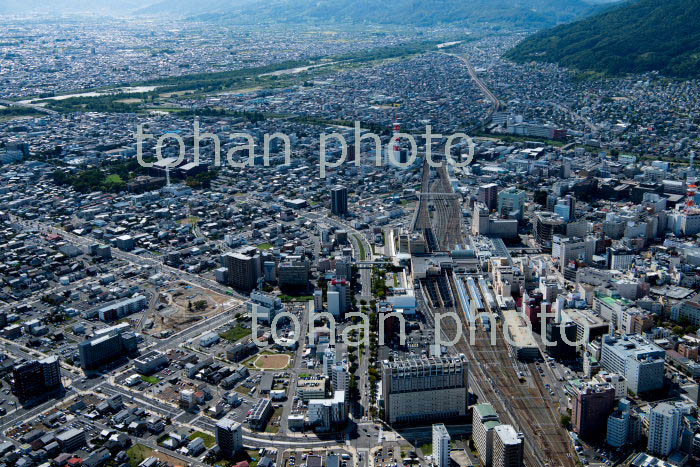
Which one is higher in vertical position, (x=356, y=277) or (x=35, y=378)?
(x=356, y=277)

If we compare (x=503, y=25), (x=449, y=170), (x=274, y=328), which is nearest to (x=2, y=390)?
(x=274, y=328)

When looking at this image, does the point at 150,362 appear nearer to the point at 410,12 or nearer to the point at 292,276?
the point at 292,276

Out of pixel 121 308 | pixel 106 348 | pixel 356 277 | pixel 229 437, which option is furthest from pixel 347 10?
pixel 229 437

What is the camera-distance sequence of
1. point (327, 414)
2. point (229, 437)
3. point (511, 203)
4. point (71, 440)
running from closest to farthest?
point (229, 437)
point (71, 440)
point (327, 414)
point (511, 203)

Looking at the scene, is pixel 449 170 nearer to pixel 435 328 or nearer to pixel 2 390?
pixel 435 328

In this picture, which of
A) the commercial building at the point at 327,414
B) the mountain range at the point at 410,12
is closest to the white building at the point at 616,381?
the commercial building at the point at 327,414

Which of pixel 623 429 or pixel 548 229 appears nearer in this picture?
pixel 623 429
